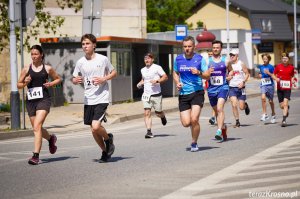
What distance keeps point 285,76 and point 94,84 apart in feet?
26.0

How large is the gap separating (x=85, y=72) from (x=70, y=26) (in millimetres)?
27852

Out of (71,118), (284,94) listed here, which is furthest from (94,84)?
(71,118)

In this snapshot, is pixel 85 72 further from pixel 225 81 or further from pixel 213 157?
pixel 225 81

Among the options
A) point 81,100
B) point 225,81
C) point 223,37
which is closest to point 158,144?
point 225,81

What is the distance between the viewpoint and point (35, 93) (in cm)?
1113

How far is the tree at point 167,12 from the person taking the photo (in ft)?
270

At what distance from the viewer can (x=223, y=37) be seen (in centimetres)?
6162

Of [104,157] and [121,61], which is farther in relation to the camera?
[121,61]

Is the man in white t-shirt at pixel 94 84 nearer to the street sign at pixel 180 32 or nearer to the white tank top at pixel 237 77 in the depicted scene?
the white tank top at pixel 237 77

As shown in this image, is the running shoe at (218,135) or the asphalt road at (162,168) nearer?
the asphalt road at (162,168)

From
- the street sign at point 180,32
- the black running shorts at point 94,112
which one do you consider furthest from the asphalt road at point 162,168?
the street sign at point 180,32

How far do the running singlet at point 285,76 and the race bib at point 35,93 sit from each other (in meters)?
8.00

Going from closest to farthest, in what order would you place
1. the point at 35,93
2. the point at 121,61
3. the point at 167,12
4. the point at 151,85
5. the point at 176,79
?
the point at 35,93 < the point at 176,79 < the point at 151,85 < the point at 121,61 < the point at 167,12

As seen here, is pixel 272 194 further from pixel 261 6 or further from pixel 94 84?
pixel 261 6
